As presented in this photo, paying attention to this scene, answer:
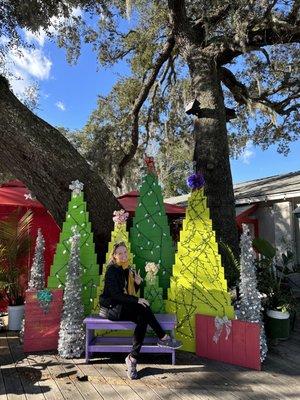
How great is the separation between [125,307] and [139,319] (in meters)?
0.21

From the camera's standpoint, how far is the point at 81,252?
226 inches

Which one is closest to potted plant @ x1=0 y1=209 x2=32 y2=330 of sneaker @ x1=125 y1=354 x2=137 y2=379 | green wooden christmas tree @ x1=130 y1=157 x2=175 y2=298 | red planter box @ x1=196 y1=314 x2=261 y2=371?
green wooden christmas tree @ x1=130 y1=157 x2=175 y2=298

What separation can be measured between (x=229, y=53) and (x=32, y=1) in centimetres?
454

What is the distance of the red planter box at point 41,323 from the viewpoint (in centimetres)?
540

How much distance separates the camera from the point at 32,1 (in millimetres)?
8242

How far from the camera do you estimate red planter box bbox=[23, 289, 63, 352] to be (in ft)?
17.7

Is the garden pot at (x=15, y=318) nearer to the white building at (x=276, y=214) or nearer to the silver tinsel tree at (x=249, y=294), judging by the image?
the silver tinsel tree at (x=249, y=294)

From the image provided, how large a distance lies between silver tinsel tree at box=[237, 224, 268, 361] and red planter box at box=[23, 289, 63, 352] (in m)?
2.42

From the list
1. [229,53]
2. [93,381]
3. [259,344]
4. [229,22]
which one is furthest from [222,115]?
[93,381]

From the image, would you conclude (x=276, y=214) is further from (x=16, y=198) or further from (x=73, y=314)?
(x=73, y=314)

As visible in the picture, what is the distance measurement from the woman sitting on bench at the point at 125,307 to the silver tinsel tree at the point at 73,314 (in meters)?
0.57

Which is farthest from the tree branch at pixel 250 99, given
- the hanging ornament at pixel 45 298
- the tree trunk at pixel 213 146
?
the hanging ornament at pixel 45 298

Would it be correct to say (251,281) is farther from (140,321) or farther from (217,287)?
(140,321)

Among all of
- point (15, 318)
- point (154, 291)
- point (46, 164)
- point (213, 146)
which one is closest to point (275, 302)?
point (154, 291)
